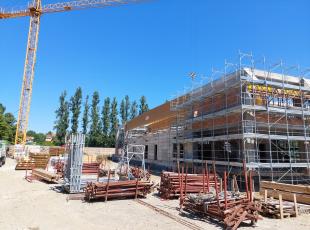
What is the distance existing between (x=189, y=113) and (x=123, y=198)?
13079mm

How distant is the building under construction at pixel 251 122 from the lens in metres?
17.9

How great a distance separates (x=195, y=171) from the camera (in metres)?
22.5

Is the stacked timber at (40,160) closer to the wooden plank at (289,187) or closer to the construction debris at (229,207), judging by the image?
the construction debris at (229,207)

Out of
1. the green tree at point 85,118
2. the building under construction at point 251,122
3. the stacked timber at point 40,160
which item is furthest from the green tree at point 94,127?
the building under construction at point 251,122

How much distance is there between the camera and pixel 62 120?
216 feet

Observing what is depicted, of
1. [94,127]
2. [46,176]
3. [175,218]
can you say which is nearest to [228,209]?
[175,218]

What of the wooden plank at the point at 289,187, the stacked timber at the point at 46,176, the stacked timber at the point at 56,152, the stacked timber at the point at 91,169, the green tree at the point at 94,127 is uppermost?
the green tree at the point at 94,127

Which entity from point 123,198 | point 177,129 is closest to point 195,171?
point 177,129

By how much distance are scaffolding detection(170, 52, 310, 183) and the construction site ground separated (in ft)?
22.5

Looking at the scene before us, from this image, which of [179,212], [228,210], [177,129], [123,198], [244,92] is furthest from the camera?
[177,129]

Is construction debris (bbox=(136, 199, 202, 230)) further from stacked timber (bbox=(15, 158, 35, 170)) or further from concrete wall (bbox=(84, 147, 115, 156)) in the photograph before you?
concrete wall (bbox=(84, 147, 115, 156))

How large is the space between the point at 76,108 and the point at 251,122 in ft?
183

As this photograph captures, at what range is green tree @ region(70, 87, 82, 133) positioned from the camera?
66125 mm

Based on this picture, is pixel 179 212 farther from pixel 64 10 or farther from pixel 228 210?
pixel 64 10
